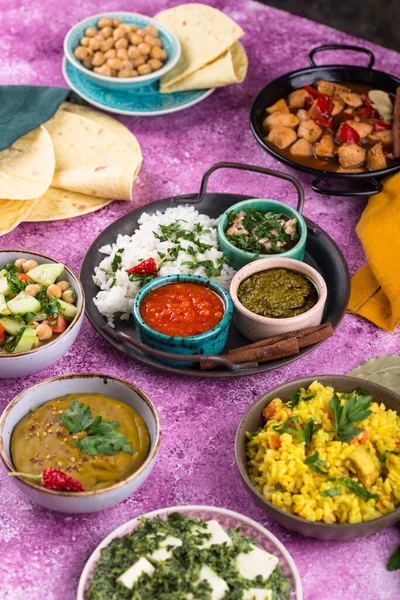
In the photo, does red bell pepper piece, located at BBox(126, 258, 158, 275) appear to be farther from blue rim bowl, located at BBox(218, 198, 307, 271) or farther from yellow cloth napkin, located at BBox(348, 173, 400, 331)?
yellow cloth napkin, located at BBox(348, 173, 400, 331)

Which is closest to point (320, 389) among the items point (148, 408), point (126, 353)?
point (148, 408)

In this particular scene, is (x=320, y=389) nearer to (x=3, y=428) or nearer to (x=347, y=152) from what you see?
(x=3, y=428)

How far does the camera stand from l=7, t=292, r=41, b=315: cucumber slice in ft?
8.11

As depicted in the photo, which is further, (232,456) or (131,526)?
(232,456)

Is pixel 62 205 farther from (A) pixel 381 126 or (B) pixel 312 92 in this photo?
(A) pixel 381 126

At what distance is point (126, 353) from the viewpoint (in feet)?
8.23

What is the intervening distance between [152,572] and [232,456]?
590mm

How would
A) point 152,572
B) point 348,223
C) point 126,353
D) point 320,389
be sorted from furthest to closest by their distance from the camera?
point 348,223
point 126,353
point 320,389
point 152,572

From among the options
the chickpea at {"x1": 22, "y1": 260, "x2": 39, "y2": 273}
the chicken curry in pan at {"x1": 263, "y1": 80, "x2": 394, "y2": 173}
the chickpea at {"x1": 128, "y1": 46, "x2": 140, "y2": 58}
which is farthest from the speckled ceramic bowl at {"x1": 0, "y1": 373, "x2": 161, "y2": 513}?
the chickpea at {"x1": 128, "y1": 46, "x2": 140, "y2": 58}

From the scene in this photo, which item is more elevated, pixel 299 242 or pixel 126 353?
pixel 299 242

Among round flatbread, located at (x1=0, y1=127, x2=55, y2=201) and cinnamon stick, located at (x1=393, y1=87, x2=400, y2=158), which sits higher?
cinnamon stick, located at (x1=393, y1=87, x2=400, y2=158)

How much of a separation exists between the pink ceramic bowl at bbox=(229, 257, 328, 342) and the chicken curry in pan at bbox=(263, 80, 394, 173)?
2.51 feet

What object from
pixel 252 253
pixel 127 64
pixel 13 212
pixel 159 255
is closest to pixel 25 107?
pixel 127 64

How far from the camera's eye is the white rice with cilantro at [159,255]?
2.70 meters
